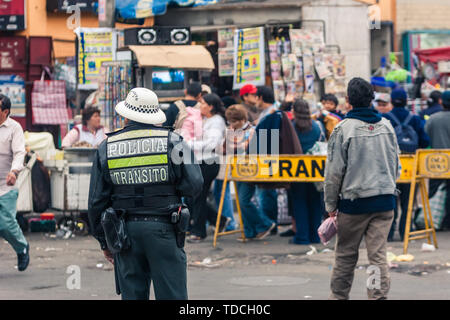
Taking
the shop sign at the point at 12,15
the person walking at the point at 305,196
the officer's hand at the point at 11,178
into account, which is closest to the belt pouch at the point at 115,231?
the officer's hand at the point at 11,178

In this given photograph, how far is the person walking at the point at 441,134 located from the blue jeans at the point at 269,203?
2.26 metres

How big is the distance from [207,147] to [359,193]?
4.91 metres

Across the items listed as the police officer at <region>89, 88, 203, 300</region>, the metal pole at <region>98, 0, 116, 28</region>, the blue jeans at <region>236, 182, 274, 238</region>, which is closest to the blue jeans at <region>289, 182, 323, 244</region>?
the blue jeans at <region>236, 182, 274, 238</region>

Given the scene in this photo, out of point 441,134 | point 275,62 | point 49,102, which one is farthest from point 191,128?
point 49,102

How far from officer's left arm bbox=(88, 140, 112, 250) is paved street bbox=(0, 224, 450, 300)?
266 centimetres

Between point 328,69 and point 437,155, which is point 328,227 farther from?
point 328,69

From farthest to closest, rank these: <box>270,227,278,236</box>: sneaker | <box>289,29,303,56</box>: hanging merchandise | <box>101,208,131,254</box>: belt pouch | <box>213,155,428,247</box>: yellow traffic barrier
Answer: <box>289,29,303,56</box>: hanging merchandise < <box>270,227,278,236</box>: sneaker < <box>213,155,428,247</box>: yellow traffic barrier < <box>101,208,131,254</box>: belt pouch

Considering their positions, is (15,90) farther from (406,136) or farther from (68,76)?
(406,136)

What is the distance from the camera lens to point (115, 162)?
22.6 feet

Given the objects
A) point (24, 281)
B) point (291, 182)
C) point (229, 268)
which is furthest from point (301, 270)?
point (24, 281)

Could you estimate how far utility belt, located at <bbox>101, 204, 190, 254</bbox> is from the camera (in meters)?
6.76

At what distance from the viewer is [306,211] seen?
1327cm

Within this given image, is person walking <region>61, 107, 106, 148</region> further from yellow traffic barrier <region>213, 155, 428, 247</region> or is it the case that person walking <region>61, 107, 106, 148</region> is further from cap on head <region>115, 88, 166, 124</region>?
cap on head <region>115, 88, 166, 124</region>

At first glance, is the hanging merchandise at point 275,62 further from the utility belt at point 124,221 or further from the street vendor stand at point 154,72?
the utility belt at point 124,221
